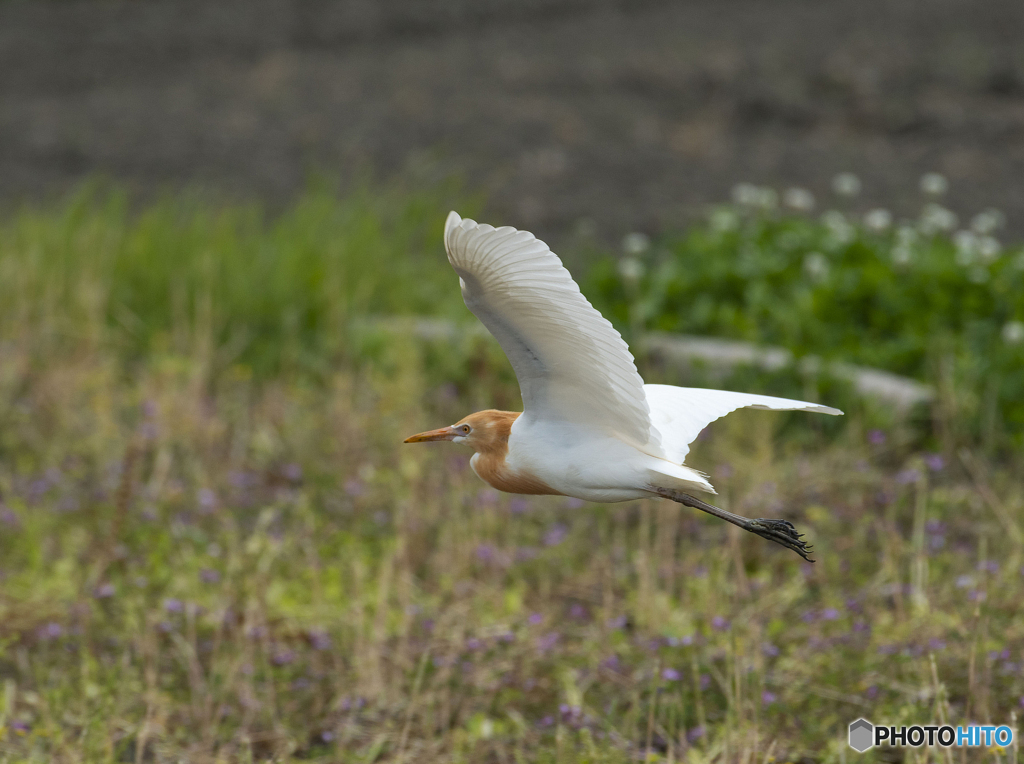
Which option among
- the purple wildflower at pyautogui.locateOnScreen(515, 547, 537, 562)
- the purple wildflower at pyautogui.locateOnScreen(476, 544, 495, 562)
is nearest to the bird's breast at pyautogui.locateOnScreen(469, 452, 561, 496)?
the purple wildflower at pyautogui.locateOnScreen(476, 544, 495, 562)

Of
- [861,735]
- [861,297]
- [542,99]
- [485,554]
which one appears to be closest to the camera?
[861,735]

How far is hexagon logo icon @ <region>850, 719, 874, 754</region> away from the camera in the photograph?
226 centimetres

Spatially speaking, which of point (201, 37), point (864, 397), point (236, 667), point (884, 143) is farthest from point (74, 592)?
point (201, 37)

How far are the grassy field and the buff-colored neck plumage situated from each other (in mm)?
834

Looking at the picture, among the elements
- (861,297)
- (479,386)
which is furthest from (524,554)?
(861,297)

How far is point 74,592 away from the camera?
3.07 metres

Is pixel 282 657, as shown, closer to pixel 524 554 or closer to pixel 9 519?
pixel 524 554

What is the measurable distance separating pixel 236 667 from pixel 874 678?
1.46 meters

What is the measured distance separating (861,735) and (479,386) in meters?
2.24

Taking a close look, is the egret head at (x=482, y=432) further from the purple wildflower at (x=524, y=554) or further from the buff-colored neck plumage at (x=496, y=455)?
the purple wildflower at (x=524, y=554)

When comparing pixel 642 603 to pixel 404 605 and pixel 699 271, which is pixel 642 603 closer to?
pixel 404 605

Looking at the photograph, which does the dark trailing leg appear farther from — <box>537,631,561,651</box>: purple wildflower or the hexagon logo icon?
<box>537,631,561,651</box>: purple wildflower

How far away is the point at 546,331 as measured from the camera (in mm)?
1423

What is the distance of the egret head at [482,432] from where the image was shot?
1.45 metres
